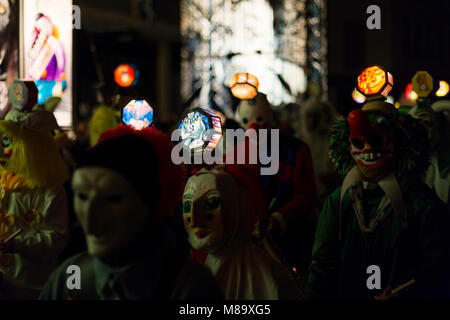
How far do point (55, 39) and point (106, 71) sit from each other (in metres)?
11.0

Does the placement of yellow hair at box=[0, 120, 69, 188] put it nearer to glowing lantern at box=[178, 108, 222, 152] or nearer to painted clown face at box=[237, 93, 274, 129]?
glowing lantern at box=[178, 108, 222, 152]

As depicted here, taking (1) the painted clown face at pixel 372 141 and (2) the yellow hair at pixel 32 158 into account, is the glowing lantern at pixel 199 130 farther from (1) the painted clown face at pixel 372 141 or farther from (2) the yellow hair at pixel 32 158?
(2) the yellow hair at pixel 32 158

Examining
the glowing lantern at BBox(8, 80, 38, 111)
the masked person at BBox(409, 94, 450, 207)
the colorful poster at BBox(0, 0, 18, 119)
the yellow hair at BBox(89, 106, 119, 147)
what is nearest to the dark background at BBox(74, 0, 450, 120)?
the yellow hair at BBox(89, 106, 119, 147)

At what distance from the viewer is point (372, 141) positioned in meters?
3.47

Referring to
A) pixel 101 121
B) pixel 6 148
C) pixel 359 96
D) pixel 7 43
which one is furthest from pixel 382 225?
pixel 101 121

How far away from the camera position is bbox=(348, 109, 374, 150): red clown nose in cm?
346

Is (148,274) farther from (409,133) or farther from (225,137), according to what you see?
(225,137)

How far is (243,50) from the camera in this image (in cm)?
1155

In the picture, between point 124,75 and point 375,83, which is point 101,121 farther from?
point 375,83

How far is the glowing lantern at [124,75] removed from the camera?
5.40 m

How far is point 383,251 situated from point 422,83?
1575 millimetres

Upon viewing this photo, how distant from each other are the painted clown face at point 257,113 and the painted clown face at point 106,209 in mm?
3026

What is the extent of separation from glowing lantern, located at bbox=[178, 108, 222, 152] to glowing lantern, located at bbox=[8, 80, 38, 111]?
129 centimetres

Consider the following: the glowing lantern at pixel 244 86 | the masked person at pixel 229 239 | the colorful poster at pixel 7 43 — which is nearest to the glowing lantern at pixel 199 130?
the masked person at pixel 229 239
